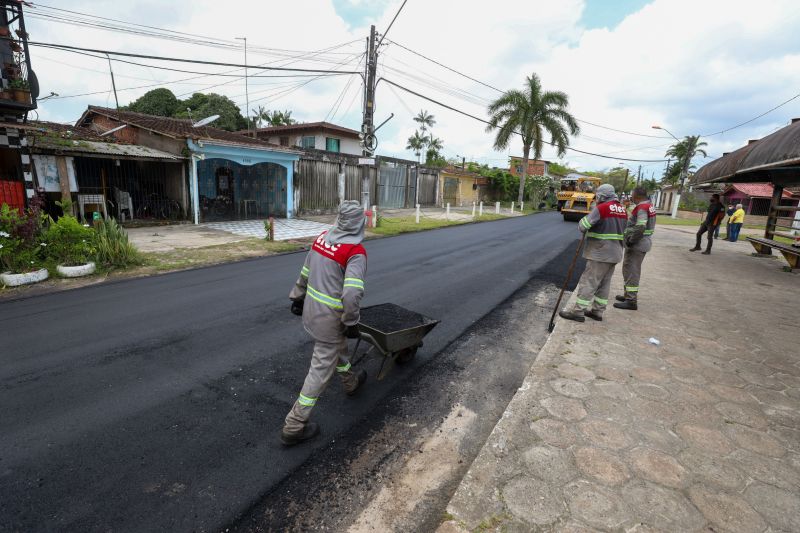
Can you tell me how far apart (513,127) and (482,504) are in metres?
31.2

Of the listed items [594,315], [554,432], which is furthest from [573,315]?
[554,432]

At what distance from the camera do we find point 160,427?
10.1 ft

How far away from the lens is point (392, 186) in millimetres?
25094

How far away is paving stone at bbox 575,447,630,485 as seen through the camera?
8.48 ft

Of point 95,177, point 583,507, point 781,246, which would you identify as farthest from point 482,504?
point 95,177

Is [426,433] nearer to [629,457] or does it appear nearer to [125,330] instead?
[629,457]

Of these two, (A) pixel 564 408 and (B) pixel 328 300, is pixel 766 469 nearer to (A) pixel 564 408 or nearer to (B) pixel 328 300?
(A) pixel 564 408

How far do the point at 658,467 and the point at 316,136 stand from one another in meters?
30.2

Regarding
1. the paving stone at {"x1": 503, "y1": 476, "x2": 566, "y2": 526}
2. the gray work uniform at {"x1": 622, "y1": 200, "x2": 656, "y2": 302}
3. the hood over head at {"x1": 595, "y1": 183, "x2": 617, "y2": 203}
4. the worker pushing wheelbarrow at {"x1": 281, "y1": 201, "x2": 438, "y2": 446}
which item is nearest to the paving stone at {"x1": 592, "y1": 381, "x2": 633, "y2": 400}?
the paving stone at {"x1": 503, "y1": 476, "x2": 566, "y2": 526}

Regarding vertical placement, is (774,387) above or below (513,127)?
below

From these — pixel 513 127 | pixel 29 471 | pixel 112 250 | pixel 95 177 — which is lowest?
pixel 29 471

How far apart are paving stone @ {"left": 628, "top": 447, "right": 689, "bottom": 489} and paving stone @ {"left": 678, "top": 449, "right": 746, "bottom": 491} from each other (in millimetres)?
76

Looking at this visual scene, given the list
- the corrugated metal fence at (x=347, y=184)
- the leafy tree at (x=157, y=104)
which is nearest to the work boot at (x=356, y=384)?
the corrugated metal fence at (x=347, y=184)

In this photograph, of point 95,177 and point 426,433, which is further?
point 95,177
